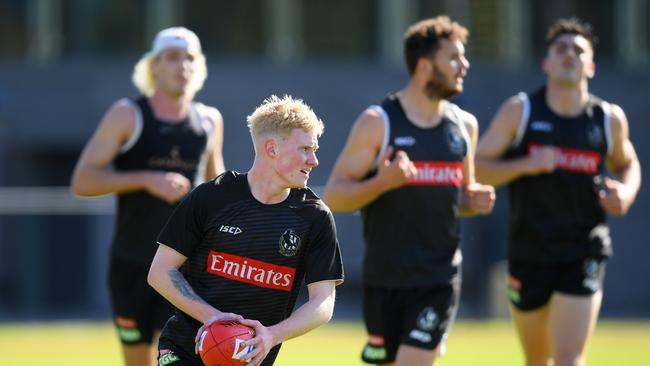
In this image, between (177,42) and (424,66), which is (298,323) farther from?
(177,42)

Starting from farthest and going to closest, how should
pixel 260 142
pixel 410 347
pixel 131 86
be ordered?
pixel 131 86
pixel 410 347
pixel 260 142

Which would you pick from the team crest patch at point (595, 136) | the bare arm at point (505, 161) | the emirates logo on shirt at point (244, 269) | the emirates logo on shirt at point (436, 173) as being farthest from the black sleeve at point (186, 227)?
the team crest patch at point (595, 136)

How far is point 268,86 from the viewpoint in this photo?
2012cm

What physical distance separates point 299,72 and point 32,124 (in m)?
4.27

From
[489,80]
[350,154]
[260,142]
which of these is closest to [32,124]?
[489,80]

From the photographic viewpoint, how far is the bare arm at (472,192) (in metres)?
7.73

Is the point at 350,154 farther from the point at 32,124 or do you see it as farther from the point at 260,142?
the point at 32,124

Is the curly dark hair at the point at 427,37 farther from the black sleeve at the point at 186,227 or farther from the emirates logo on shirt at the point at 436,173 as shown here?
the black sleeve at the point at 186,227

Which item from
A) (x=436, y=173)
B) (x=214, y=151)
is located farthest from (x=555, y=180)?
(x=214, y=151)

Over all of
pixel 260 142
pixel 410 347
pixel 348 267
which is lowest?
pixel 348 267

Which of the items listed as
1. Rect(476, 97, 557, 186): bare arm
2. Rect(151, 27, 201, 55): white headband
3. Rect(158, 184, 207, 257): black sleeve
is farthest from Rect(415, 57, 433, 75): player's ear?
Rect(158, 184, 207, 257): black sleeve

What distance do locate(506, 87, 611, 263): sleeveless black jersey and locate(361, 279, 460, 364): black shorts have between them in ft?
3.55

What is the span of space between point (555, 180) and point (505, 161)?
0.36 meters

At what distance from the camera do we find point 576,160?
338 inches
